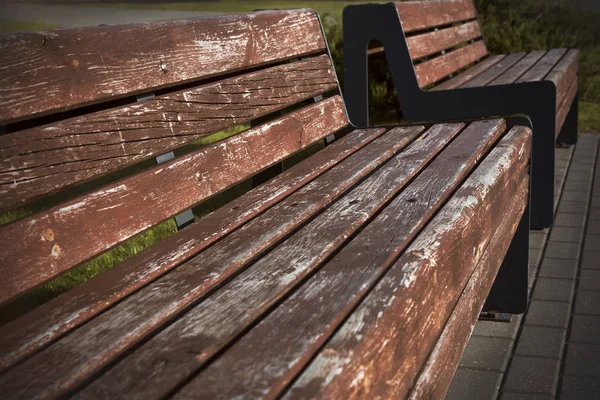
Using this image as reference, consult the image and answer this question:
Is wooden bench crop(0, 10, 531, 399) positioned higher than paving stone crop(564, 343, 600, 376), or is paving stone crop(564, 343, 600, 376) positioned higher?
wooden bench crop(0, 10, 531, 399)

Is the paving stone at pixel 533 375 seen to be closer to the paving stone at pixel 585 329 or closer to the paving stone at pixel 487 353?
the paving stone at pixel 487 353

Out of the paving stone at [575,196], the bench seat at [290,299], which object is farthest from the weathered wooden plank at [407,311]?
the paving stone at [575,196]

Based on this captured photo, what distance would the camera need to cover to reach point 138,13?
13.8 m

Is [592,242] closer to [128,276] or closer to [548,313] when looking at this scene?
[548,313]

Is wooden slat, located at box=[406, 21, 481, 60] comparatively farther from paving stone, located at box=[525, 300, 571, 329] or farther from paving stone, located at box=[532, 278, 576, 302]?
paving stone, located at box=[525, 300, 571, 329]

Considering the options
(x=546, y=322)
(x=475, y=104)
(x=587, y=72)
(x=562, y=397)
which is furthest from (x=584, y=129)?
(x=562, y=397)

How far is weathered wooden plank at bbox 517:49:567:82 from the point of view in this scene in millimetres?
3815

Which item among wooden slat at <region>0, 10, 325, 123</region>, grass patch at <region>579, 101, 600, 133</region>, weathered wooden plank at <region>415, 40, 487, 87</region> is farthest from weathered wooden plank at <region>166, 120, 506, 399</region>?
grass patch at <region>579, 101, 600, 133</region>

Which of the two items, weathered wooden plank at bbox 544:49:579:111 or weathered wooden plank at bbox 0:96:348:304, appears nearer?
weathered wooden plank at bbox 0:96:348:304

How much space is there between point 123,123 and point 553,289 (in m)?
1.94

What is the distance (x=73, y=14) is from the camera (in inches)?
513

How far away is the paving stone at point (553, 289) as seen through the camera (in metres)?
2.94

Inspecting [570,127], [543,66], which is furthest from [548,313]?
[570,127]

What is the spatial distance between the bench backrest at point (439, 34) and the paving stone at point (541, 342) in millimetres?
1469
